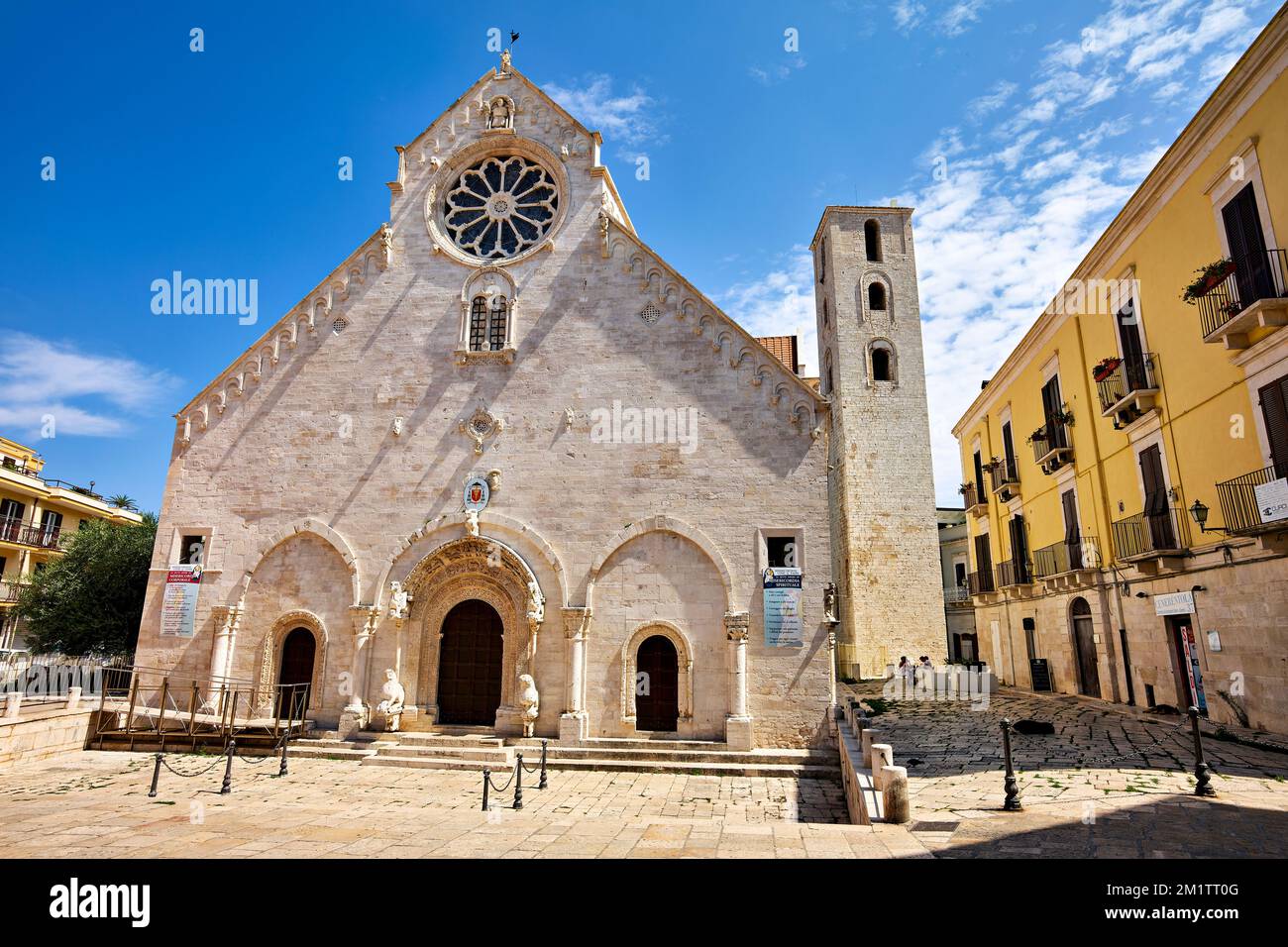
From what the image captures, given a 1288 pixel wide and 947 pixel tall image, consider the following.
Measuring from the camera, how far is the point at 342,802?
11539mm

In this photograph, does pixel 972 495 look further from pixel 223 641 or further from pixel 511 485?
pixel 223 641

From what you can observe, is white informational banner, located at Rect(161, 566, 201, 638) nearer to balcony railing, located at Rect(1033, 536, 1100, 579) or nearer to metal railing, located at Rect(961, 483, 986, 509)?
balcony railing, located at Rect(1033, 536, 1100, 579)

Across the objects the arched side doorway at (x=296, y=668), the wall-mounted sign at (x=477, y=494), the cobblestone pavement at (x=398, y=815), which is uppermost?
the wall-mounted sign at (x=477, y=494)

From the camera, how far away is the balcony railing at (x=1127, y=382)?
17406mm

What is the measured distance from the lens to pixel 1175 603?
54.7 ft

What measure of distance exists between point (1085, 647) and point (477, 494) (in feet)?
62.0

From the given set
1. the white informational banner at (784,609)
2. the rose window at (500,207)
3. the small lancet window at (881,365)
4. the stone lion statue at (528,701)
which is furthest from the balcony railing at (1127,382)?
the stone lion statue at (528,701)

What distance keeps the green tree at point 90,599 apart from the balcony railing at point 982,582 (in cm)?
3146

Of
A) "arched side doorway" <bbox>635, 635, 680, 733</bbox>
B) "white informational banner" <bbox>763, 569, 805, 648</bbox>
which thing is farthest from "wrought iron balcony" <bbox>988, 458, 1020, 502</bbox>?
"arched side doorway" <bbox>635, 635, 680, 733</bbox>

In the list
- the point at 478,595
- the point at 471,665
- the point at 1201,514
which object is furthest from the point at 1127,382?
the point at 471,665

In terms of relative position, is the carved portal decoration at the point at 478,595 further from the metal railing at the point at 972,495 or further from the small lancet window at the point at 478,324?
→ the metal railing at the point at 972,495

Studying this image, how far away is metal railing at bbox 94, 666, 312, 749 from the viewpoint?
53.9 feet

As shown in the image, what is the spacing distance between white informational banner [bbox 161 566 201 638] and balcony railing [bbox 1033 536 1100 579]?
80.3 ft
